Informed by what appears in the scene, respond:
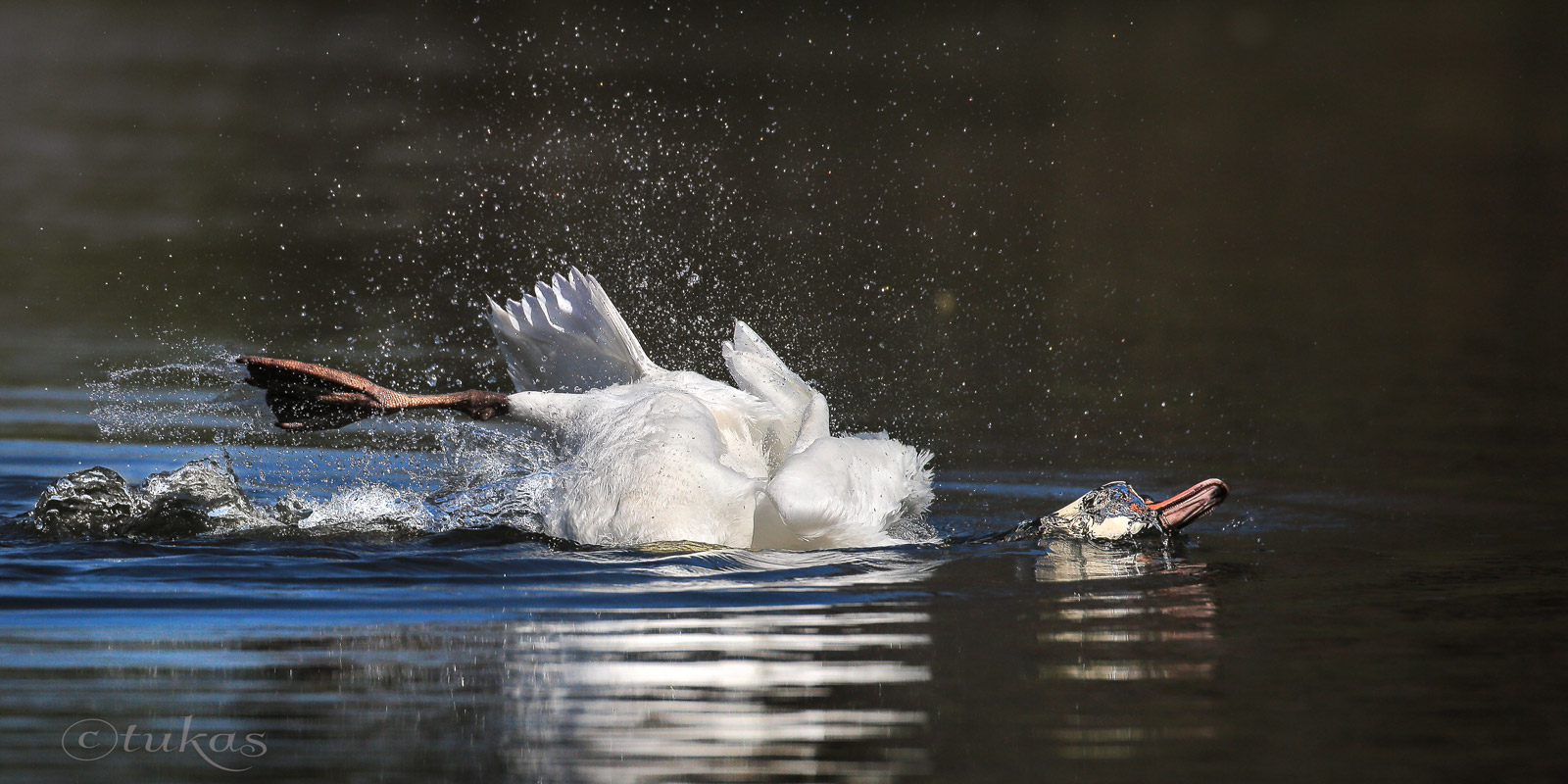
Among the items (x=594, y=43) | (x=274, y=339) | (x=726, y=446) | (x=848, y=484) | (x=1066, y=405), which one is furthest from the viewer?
(x=594, y=43)

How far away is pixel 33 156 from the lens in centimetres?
1647

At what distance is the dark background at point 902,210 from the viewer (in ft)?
29.6

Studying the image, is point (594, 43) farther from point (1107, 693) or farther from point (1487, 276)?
point (1107, 693)

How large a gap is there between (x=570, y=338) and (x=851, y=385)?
2631 millimetres

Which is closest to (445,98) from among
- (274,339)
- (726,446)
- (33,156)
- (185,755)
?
(33,156)

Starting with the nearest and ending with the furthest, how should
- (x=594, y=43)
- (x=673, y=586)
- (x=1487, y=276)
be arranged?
(x=673, y=586) → (x=1487, y=276) → (x=594, y=43)

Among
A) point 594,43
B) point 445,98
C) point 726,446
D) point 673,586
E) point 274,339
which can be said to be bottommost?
point 673,586

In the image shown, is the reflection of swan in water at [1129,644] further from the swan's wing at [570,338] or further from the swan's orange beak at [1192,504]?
the swan's wing at [570,338]

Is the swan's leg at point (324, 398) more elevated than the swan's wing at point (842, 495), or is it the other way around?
the swan's leg at point (324, 398)

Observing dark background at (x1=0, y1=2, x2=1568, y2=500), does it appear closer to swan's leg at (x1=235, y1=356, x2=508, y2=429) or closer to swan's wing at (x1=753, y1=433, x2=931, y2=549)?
swan's wing at (x1=753, y1=433, x2=931, y2=549)

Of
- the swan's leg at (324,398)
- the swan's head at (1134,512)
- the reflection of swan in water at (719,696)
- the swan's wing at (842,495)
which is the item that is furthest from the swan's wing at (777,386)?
the reflection of swan in water at (719,696)

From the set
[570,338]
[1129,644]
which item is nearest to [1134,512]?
[1129,644]

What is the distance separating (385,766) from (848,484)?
230 centimetres

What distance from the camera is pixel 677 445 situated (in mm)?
5785
